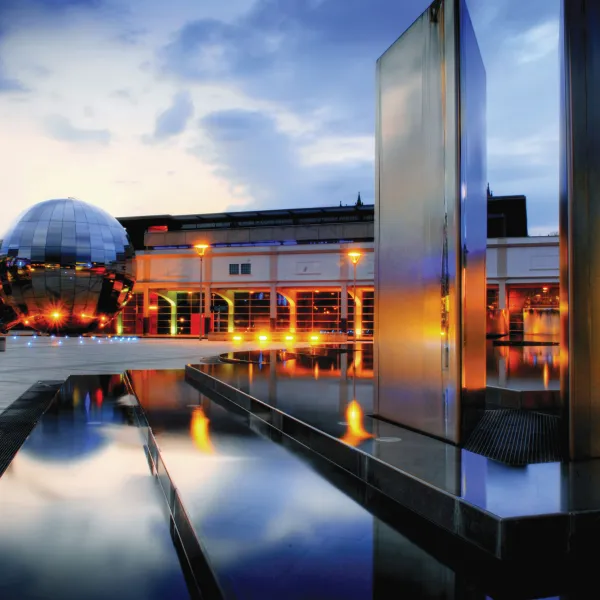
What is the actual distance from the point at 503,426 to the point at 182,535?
124 inches

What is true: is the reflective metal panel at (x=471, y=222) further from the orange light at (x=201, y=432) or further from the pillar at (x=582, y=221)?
the orange light at (x=201, y=432)

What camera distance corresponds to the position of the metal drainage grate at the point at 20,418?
4.81 meters

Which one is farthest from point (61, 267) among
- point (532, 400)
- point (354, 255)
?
point (532, 400)

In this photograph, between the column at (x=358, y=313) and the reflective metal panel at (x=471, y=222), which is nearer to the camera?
the reflective metal panel at (x=471, y=222)

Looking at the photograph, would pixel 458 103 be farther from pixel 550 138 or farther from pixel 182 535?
pixel 182 535

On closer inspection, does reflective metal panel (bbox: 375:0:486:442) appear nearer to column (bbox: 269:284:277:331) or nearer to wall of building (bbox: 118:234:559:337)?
wall of building (bbox: 118:234:559:337)

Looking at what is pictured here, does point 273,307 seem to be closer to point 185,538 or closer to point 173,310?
point 173,310

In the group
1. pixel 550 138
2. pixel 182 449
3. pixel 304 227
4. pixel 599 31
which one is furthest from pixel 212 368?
pixel 304 227

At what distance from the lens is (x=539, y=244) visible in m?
37.3

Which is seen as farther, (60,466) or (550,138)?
(550,138)

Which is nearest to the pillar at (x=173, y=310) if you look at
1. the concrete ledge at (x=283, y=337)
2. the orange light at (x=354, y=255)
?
the concrete ledge at (x=283, y=337)

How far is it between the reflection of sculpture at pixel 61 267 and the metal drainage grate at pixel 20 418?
1241cm

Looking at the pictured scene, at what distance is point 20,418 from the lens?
6320mm

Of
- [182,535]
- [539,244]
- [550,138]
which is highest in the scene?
[539,244]
